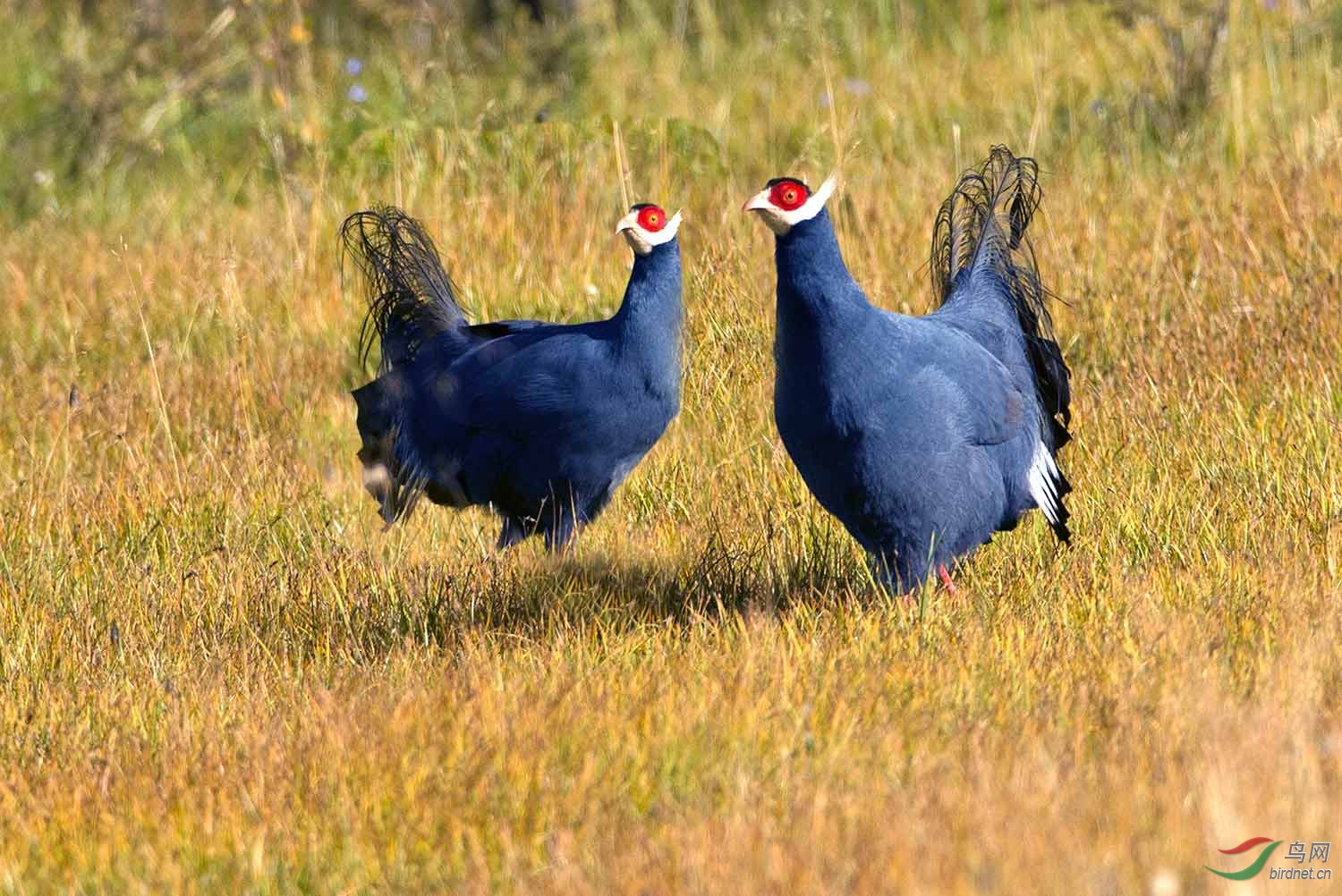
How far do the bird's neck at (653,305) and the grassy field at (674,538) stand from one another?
22.2 inches

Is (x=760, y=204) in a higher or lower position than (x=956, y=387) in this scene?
higher

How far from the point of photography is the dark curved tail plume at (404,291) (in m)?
5.60

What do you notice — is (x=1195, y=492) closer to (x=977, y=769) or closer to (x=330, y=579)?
(x=977, y=769)

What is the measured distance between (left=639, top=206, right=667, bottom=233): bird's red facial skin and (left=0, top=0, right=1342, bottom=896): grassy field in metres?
0.85

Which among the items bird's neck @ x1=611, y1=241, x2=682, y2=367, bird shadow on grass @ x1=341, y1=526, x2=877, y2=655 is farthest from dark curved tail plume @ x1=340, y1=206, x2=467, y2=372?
bird shadow on grass @ x1=341, y1=526, x2=877, y2=655

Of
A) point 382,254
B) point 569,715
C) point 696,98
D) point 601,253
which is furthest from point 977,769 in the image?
point 696,98

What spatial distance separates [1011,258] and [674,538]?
4.16ft

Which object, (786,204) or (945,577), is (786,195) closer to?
(786,204)

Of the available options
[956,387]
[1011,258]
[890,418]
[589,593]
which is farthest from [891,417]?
[1011,258]

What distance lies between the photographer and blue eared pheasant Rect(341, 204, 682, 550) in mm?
4625

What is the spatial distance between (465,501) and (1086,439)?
1.90 m

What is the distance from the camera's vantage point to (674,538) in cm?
488

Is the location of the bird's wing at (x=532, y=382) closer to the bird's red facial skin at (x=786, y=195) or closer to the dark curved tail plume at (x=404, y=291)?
the dark curved tail plume at (x=404, y=291)

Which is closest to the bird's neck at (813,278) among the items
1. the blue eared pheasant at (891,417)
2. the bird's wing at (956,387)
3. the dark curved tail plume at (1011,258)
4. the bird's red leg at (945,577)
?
the blue eared pheasant at (891,417)
